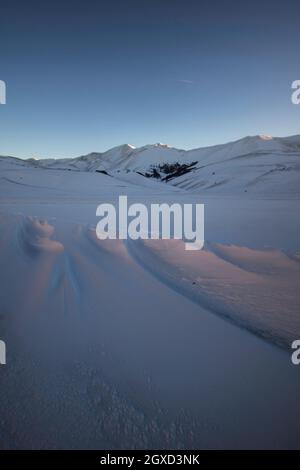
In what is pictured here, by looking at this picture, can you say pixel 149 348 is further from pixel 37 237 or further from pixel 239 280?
pixel 37 237

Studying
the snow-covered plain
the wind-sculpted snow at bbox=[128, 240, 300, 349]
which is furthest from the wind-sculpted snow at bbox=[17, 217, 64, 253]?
the wind-sculpted snow at bbox=[128, 240, 300, 349]

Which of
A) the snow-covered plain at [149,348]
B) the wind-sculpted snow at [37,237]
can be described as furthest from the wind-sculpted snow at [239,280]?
the wind-sculpted snow at [37,237]

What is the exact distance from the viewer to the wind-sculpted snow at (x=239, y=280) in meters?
2.27

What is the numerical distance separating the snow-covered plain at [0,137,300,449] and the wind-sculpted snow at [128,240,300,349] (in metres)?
0.02

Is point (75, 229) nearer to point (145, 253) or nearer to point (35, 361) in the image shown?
point (145, 253)

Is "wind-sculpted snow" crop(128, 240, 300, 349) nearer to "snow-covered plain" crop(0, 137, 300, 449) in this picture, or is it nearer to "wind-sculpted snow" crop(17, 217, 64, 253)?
"snow-covered plain" crop(0, 137, 300, 449)

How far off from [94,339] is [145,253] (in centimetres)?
213

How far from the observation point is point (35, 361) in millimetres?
1831

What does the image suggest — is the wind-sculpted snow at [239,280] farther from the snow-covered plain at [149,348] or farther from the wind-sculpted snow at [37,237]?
the wind-sculpted snow at [37,237]

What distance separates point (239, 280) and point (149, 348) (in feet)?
5.32

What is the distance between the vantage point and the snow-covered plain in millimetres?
1401

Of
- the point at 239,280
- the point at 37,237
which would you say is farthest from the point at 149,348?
the point at 37,237

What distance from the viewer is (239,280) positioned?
Answer: 3.06 meters
